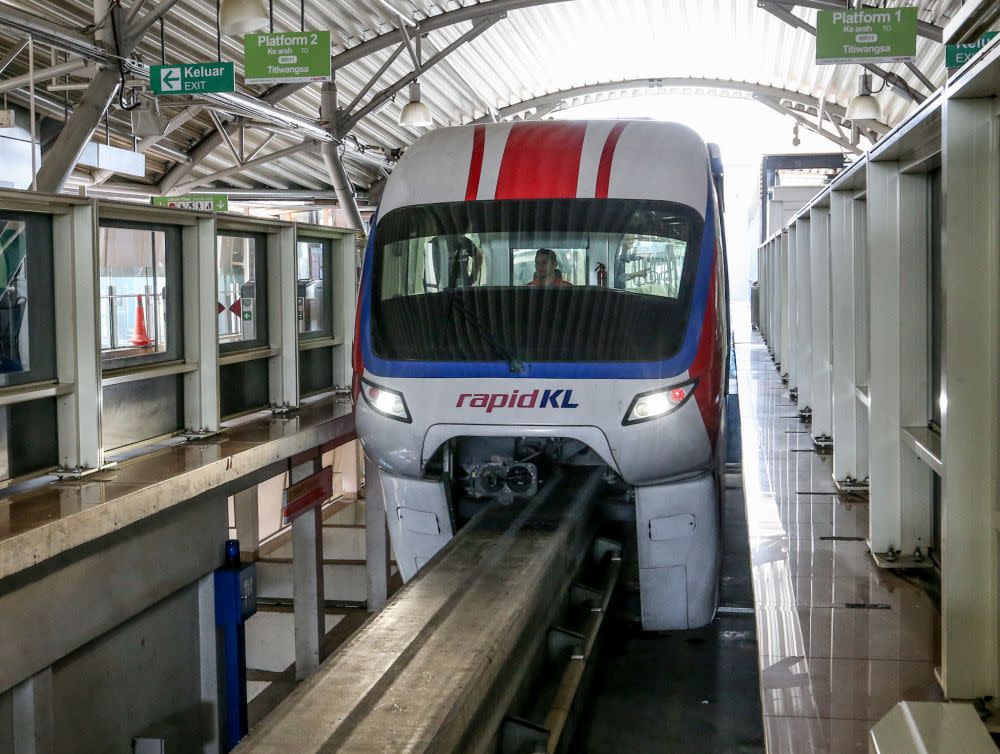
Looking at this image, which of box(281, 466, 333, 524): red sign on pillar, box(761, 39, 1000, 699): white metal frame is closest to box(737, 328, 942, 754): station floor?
box(761, 39, 1000, 699): white metal frame

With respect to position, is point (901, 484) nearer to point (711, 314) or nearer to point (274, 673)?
point (711, 314)

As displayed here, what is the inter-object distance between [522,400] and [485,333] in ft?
1.47

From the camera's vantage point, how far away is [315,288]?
9609 mm

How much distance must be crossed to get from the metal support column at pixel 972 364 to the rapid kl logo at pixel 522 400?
8.77ft

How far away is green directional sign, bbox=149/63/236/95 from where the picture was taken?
13.4 meters

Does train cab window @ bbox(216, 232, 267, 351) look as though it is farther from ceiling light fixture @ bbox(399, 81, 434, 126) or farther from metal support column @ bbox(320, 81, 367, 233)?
metal support column @ bbox(320, 81, 367, 233)

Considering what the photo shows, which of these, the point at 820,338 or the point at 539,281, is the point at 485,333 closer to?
the point at 539,281

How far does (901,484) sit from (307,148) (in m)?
21.2

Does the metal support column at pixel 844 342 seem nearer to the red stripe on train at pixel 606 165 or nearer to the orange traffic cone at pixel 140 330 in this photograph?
the red stripe on train at pixel 606 165

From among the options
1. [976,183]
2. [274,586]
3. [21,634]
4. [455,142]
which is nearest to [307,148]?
[274,586]

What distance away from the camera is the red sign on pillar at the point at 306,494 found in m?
7.84

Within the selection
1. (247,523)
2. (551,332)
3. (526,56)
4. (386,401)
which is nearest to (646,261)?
(551,332)

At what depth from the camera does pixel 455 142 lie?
21.4ft

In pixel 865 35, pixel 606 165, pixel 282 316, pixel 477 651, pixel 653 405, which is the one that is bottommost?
pixel 477 651
